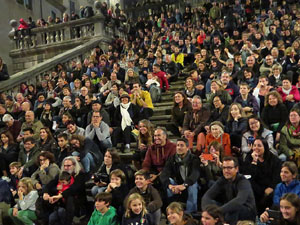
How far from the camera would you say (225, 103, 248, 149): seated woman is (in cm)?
599

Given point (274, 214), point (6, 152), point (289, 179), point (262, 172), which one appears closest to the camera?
point (274, 214)

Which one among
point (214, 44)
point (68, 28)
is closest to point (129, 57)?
point (214, 44)

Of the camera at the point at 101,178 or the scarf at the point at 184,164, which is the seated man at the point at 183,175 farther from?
the camera at the point at 101,178

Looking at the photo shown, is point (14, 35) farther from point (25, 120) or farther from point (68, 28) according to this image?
point (25, 120)

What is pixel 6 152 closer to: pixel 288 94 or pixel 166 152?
pixel 166 152

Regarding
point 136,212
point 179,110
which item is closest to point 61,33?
point 179,110

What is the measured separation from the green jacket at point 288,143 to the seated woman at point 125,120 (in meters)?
2.85

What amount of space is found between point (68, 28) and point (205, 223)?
1351 cm

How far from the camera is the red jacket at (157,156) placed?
579 cm

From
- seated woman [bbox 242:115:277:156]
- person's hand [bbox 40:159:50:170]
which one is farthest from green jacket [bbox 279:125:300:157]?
person's hand [bbox 40:159:50:170]

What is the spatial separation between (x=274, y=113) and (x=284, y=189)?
2170 mm

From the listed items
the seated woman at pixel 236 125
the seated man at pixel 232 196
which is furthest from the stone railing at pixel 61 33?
the seated man at pixel 232 196

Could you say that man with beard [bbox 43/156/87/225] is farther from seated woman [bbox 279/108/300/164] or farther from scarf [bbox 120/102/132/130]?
seated woman [bbox 279/108/300/164]

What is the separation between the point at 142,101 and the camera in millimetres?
7988
